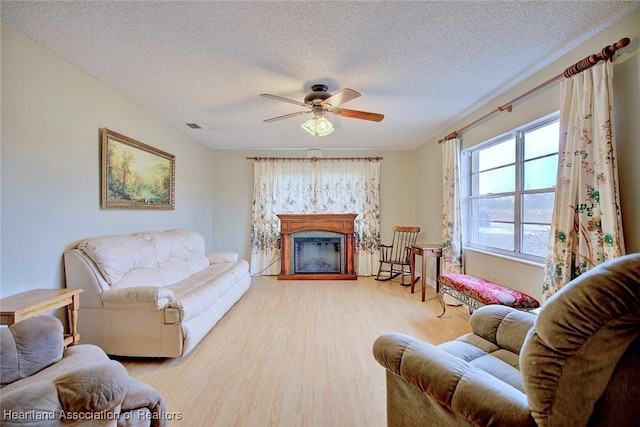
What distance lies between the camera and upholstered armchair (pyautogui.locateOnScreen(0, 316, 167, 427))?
0.87 meters

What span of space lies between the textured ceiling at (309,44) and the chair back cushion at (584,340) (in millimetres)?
1646

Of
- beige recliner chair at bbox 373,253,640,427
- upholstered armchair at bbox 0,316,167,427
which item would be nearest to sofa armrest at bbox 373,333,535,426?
beige recliner chair at bbox 373,253,640,427

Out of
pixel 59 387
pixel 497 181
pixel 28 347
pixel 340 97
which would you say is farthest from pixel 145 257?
pixel 497 181

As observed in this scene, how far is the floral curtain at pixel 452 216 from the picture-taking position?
3.51 meters

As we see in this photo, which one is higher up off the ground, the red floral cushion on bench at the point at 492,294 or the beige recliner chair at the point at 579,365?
the beige recliner chair at the point at 579,365

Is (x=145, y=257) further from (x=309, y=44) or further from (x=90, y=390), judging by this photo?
(x=309, y=44)

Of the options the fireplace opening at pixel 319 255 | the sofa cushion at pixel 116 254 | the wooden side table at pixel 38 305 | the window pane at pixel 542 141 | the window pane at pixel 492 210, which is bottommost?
the fireplace opening at pixel 319 255

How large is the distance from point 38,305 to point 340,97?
8.44 ft

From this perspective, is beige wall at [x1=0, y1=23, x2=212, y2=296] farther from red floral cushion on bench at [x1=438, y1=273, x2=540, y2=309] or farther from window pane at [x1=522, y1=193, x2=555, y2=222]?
window pane at [x1=522, y1=193, x2=555, y2=222]

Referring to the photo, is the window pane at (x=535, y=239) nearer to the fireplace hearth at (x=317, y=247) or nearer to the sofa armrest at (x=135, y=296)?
the fireplace hearth at (x=317, y=247)

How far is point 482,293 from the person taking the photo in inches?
95.7

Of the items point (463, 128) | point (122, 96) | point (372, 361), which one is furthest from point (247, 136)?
point (372, 361)

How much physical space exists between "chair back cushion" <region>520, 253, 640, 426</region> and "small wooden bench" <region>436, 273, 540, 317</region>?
5.65ft

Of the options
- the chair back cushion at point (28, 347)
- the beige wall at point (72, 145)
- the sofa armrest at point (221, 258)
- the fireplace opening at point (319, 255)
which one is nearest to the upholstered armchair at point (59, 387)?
the chair back cushion at point (28, 347)
